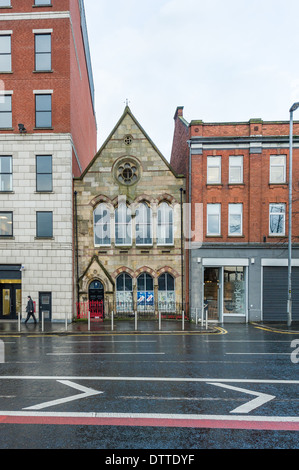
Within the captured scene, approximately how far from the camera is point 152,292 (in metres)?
22.3

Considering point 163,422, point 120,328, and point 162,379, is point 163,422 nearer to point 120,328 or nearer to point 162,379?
point 162,379

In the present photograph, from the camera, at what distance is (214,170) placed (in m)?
22.3

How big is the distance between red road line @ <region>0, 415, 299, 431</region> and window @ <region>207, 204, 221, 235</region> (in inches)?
643

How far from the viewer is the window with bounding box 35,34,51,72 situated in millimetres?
21469

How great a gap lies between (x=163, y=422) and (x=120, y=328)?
40.7 ft

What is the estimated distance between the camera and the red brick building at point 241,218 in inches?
858

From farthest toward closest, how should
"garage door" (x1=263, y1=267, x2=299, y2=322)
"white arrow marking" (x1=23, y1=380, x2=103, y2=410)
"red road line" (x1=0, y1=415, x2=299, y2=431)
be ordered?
"garage door" (x1=263, y1=267, x2=299, y2=322) < "white arrow marking" (x1=23, y1=380, x2=103, y2=410) < "red road line" (x1=0, y1=415, x2=299, y2=431)

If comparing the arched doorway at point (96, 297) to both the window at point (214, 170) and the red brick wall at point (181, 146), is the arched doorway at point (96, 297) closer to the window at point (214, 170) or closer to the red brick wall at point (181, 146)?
the red brick wall at point (181, 146)

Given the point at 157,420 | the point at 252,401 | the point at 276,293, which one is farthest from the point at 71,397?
the point at 276,293

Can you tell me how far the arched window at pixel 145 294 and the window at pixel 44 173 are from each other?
9.58 metres

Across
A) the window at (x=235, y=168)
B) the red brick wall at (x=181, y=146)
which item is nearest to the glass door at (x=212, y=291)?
the window at (x=235, y=168)

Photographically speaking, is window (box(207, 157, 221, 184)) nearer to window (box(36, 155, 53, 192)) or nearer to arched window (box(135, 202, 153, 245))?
arched window (box(135, 202, 153, 245))

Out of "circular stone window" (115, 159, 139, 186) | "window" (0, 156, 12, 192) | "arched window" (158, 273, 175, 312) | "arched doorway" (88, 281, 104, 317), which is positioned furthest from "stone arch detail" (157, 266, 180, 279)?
"window" (0, 156, 12, 192)
